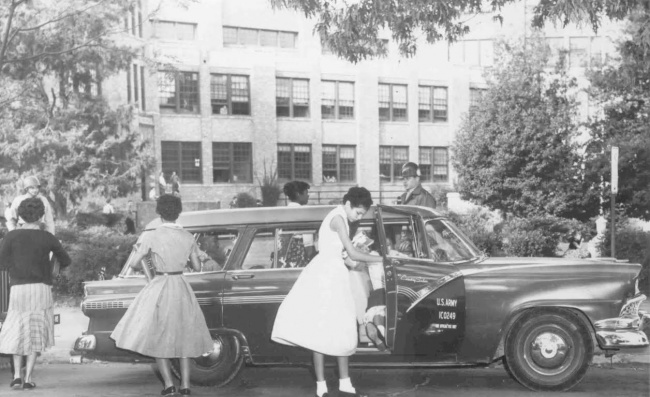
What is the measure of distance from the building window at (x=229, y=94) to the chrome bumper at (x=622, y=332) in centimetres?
3800

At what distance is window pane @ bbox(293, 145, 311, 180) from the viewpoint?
47.5 meters

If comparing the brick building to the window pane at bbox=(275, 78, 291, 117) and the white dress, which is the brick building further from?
the white dress

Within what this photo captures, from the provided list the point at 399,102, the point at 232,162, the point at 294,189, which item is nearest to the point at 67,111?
the point at 232,162

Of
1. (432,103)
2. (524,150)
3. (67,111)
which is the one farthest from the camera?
(432,103)

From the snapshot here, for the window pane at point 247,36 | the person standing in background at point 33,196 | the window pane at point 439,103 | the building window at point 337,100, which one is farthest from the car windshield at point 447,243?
the window pane at point 439,103

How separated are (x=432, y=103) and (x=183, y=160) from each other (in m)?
14.2

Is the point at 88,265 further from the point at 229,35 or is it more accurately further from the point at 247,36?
the point at 247,36

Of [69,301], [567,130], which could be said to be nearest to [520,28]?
[567,130]

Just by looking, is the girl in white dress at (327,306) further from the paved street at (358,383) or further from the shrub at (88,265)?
the shrub at (88,265)

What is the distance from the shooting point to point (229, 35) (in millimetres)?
47906

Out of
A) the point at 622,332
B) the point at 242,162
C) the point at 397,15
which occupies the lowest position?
the point at 622,332

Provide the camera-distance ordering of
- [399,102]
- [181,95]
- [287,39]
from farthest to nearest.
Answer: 1. [399,102]
2. [287,39]
3. [181,95]

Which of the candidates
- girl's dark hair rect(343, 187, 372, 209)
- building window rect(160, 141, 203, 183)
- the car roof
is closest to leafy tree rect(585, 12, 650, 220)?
the car roof

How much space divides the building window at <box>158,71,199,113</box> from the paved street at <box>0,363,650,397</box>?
34145 mm
